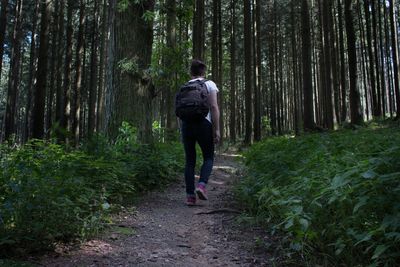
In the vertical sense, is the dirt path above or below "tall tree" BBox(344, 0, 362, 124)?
below

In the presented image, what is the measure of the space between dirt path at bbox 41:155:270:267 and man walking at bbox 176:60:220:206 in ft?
1.56

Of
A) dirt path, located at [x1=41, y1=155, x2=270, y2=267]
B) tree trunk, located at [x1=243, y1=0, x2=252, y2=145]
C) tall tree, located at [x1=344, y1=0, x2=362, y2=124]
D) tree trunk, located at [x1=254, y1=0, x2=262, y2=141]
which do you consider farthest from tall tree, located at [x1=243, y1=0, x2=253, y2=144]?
dirt path, located at [x1=41, y1=155, x2=270, y2=267]

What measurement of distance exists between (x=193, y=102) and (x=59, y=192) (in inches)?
95.2

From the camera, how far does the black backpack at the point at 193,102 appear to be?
5434 millimetres

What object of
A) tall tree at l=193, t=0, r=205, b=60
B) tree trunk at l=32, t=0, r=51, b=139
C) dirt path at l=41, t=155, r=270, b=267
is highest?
tall tree at l=193, t=0, r=205, b=60

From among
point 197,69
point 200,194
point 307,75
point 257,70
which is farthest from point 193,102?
point 257,70

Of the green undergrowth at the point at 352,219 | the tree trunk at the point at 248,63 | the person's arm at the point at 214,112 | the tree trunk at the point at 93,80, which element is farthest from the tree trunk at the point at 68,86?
the green undergrowth at the point at 352,219

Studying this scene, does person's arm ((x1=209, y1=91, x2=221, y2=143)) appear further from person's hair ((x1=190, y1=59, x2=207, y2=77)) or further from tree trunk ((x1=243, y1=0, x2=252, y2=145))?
tree trunk ((x1=243, y1=0, x2=252, y2=145))

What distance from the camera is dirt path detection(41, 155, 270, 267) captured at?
10.8 ft

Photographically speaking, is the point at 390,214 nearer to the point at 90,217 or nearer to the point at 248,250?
the point at 248,250

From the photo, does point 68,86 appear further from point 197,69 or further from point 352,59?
point 197,69

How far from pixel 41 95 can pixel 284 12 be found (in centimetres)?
2094

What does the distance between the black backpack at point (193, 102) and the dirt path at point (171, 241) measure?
1.39 m

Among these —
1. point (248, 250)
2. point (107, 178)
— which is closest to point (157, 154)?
point (107, 178)
